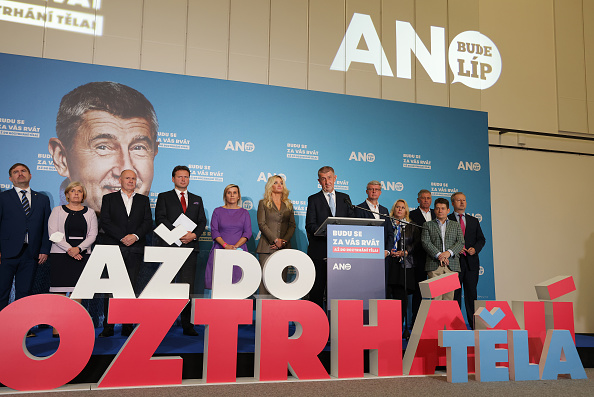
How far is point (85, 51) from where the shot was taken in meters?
6.23

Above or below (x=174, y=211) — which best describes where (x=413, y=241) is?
below

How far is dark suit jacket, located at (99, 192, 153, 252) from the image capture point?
5.00 m

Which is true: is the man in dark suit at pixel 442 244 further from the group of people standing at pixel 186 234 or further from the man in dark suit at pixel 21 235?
the man in dark suit at pixel 21 235

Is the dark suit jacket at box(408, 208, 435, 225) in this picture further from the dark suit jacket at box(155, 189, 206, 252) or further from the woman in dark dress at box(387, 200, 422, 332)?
the dark suit jacket at box(155, 189, 206, 252)

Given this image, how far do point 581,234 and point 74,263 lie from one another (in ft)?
23.6

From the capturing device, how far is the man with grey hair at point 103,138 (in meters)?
5.88

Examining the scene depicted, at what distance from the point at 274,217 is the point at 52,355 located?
2711 millimetres

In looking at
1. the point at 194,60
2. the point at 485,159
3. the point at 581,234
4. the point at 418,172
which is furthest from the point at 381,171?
the point at 581,234

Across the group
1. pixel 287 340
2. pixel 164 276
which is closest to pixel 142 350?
pixel 164 276

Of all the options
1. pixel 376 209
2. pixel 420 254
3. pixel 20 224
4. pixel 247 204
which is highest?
pixel 247 204

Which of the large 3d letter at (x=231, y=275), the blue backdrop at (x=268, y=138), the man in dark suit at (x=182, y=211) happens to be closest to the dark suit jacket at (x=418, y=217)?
the blue backdrop at (x=268, y=138)

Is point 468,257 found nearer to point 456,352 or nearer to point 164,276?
point 456,352

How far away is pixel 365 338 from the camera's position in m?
4.05

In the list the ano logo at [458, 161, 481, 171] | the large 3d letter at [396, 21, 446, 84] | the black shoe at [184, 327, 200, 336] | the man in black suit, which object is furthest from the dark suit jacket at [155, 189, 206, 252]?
the ano logo at [458, 161, 481, 171]
